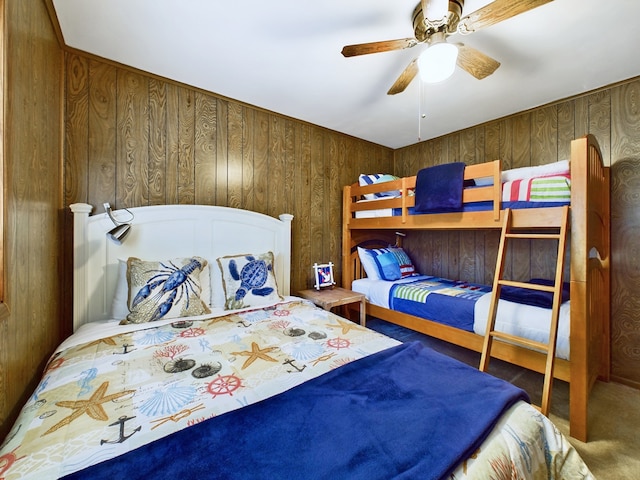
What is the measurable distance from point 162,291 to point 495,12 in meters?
2.35

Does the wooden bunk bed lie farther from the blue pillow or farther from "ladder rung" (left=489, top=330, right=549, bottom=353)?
the blue pillow

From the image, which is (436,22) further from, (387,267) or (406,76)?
(387,267)

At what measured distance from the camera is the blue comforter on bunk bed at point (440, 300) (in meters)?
2.19

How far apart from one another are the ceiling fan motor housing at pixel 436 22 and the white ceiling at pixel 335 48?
0.08 metres

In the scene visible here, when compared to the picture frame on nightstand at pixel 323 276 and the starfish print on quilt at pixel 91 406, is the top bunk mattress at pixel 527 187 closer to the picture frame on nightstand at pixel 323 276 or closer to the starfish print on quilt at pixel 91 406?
the picture frame on nightstand at pixel 323 276

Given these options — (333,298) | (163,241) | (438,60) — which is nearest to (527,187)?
(438,60)

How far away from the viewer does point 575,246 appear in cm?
165

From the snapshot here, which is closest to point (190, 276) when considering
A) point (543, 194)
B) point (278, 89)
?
point (278, 89)

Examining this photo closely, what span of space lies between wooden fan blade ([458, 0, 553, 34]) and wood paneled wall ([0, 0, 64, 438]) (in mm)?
1924

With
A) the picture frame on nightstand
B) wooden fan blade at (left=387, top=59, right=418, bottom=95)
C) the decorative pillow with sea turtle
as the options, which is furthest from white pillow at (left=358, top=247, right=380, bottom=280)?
wooden fan blade at (left=387, top=59, right=418, bottom=95)

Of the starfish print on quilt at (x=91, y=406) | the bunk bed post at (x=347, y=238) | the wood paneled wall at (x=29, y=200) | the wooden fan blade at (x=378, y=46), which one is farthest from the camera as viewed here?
the bunk bed post at (x=347, y=238)

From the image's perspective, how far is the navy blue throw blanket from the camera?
67 cm

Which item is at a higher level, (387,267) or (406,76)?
(406,76)

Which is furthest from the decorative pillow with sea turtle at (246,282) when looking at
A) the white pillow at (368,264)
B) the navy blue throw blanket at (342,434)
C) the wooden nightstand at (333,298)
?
the white pillow at (368,264)
